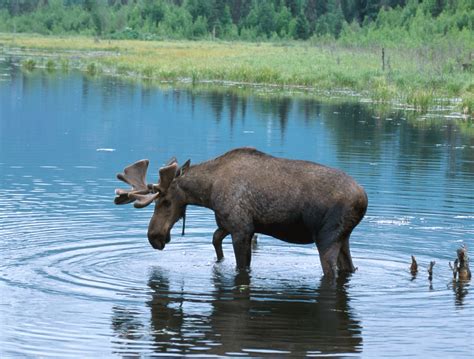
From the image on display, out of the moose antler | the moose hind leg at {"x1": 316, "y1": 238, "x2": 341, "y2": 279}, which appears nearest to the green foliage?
the moose antler

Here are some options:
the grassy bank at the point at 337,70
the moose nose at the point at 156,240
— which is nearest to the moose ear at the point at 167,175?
the moose nose at the point at 156,240

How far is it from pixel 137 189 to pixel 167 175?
1.60ft

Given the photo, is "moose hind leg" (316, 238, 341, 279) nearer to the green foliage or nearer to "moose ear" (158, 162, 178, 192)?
"moose ear" (158, 162, 178, 192)

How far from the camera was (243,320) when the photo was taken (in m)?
A: 12.5

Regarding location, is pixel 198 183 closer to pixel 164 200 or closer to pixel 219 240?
pixel 164 200

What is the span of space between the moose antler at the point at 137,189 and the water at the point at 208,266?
88 cm

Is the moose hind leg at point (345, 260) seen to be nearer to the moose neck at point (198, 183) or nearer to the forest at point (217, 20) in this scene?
the moose neck at point (198, 183)

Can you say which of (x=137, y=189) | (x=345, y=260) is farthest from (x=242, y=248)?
(x=137, y=189)

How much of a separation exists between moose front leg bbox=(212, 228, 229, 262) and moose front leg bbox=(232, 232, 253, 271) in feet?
1.41

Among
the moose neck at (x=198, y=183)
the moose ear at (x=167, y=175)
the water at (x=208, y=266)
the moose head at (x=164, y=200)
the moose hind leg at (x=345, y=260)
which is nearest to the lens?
the water at (x=208, y=266)

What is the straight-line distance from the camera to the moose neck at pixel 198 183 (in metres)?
14.8

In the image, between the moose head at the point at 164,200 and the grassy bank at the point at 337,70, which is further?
the grassy bank at the point at 337,70

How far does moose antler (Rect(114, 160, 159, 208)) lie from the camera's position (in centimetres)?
1484

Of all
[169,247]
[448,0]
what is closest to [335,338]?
[169,247]
